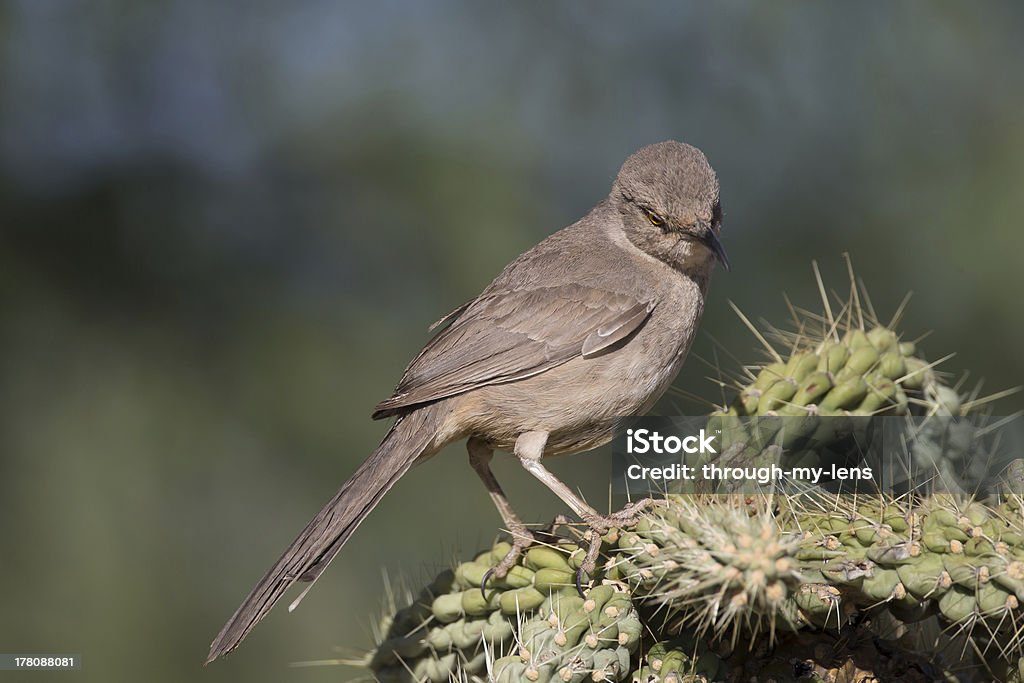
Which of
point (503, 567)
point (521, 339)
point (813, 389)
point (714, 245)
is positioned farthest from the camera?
point (521, 339)

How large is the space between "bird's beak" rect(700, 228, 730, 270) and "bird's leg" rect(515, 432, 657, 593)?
0.97 m

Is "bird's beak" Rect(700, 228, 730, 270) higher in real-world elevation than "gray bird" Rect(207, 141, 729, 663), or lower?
higher

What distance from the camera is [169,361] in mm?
6055

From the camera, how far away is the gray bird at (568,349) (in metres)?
3.85

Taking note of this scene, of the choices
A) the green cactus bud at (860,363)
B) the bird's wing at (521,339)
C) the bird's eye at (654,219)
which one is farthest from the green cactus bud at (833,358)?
Answer: the bird's eye at (654,219)

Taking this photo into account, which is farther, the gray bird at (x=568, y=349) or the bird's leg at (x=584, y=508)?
the gray bird at (x=568, y=349)

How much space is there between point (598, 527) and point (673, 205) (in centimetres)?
157

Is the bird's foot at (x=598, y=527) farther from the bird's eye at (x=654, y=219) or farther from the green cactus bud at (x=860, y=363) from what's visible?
the bird's eye at (x=654, y=219)

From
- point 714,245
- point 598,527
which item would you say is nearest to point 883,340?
point 714,245

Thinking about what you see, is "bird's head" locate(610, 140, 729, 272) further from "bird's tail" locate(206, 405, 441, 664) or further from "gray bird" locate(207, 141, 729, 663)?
"bird's tail" locate(206, 405, 441, 664)

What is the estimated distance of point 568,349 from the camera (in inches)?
155

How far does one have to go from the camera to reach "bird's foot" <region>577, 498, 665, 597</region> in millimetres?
2797

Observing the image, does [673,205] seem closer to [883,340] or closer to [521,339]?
[521,339]

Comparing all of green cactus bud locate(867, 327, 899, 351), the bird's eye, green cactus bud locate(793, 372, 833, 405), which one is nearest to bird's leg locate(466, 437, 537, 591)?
green cactus bud locate(793, 372, 833, 405)
